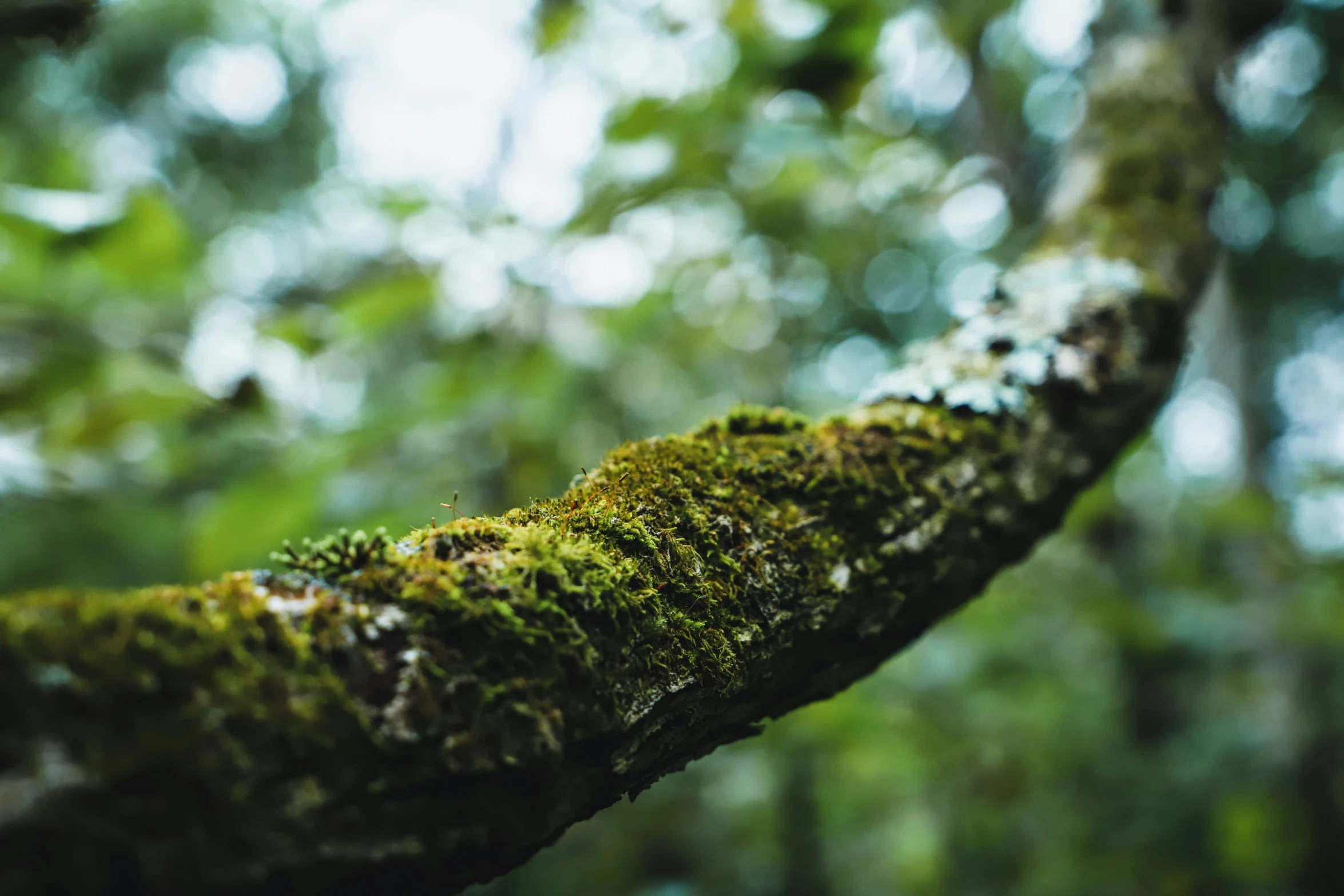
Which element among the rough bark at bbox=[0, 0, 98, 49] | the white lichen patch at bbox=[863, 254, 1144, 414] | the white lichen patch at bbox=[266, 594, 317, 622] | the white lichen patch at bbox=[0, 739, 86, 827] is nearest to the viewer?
the white lichen patch at bbox=[0, 739, 86, 827]

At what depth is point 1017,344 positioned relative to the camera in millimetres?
1568

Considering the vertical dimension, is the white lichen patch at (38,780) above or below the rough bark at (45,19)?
below

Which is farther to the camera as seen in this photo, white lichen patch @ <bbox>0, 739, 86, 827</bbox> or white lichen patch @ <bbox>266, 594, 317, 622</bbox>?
white lichen patch @ <bbox>266, 594, 317, 622</bbox>

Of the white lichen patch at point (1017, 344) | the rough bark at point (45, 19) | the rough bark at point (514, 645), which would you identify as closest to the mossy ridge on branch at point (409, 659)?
the rough bark at point (514, 645)

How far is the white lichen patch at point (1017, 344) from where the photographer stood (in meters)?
1.46

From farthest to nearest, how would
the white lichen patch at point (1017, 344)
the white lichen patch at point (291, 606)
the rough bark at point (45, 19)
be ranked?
the white lichen patch at point (1017, 344) → the rough bark at point (45, 19) → the white lichen patch at point (291, 606)

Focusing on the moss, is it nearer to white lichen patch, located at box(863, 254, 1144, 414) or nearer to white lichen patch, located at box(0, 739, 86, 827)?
white lichen patch, located at box(0, 739, 86, 827)

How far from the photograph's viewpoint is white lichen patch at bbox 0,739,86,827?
0.51m

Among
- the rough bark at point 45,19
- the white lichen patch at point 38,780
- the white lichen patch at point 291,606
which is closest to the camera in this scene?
the white lichen patch at point 38,780

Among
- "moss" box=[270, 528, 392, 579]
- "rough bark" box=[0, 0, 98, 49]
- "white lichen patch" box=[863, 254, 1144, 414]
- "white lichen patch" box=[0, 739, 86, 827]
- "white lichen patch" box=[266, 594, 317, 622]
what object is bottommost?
"white lichen patch" box=[0, 739, 86, 827]

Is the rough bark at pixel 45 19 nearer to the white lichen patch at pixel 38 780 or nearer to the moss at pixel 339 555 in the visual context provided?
the moss at pixel 339 555

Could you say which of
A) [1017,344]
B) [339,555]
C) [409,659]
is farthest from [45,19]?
[1017,344]

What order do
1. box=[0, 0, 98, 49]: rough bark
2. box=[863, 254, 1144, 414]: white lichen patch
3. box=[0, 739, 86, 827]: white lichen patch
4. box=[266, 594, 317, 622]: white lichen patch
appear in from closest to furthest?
box=[0, 739, 86, 827]: white lichen patch
box=[266, 594, 317, 622]: white lichen patch
box=[0, 0, 98, 49]: rough bark
box=[863, 254, 1144, 414]: white lichen patch

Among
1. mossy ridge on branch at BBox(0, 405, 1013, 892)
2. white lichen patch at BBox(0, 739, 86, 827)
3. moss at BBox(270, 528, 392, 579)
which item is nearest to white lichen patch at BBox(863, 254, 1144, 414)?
mossy ridge on branch at BBox(0, 405, 1013, 892)
